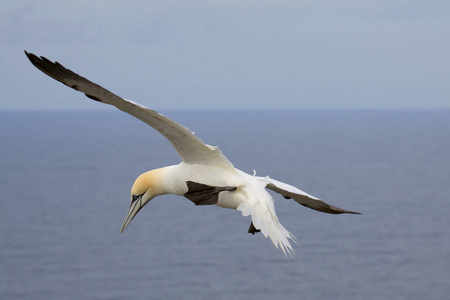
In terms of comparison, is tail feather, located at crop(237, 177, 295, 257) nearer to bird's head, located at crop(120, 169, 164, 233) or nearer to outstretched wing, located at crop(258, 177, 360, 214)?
outstretched wing, located at crop(258, 177, 360, 214)

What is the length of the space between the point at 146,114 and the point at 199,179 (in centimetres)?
101

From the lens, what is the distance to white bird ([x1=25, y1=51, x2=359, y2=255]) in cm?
657

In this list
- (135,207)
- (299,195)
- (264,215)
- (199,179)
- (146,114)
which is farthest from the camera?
(135,207)

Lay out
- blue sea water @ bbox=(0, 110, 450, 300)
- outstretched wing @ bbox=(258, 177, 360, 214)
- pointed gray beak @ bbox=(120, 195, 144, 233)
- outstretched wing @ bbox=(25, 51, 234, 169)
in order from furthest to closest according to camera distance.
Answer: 1. blue sea water @ bbox=(0, 110, 450, 300)
2. pointed gray beak @ bbox=(120, 195, 144, 233)
3. outstretched wing @ bbox=(258, 177, 360, 214)
4. outstretched wing @ bbox=(25, 51, 234, 169)

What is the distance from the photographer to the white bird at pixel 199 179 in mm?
6566

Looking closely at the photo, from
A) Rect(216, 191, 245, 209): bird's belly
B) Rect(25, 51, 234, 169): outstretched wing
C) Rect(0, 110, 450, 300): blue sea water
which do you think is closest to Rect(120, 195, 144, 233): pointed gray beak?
Rect(25, 51, 234, 169): outstretched wing

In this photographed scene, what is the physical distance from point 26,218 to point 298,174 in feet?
123

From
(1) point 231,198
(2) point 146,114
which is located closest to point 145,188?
(1) point 231,198

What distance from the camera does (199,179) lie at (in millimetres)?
7488

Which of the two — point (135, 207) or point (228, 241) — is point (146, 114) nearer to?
point (135, 207)

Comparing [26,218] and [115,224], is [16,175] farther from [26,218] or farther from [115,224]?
[115,224]

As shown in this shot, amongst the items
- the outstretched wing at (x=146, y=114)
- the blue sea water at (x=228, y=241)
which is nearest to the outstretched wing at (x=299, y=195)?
the outstretched wing at (x=146, y=114)

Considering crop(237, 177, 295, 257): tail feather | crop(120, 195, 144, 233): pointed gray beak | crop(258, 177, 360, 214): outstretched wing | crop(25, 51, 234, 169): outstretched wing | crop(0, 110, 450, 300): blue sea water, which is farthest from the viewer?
crop(0, 110, 450, 300): blue sea water

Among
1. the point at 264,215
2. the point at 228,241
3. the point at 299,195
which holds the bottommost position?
the point at 228,241
